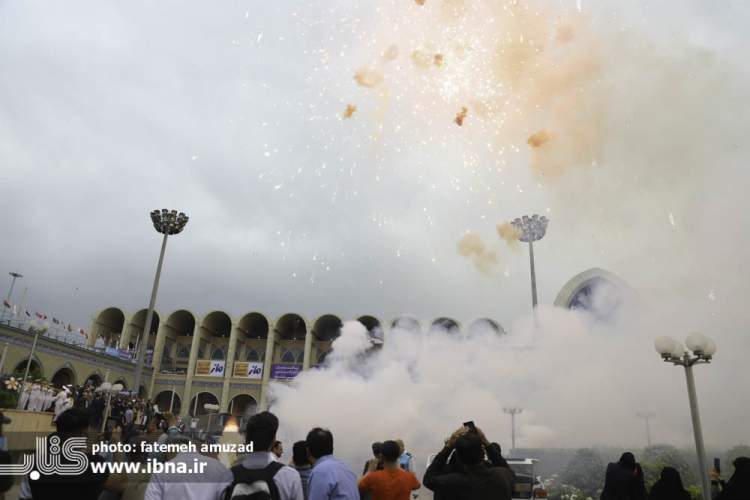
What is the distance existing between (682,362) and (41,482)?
10264 mm

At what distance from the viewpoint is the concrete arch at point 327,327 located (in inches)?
1586

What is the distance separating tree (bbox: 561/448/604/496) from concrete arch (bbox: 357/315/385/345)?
81.4ft

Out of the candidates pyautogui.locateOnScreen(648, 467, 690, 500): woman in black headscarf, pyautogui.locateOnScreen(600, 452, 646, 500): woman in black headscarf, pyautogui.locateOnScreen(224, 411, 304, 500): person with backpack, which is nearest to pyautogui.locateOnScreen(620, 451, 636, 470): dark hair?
pyautogui.locateOnScreen(600, 452, 646, 500): woman in black headscarf

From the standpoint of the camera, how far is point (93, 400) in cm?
2233

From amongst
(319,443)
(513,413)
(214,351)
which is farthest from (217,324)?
(319,443)

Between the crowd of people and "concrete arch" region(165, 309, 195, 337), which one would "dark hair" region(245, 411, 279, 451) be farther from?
"concrete arch" region(165, 309, 195, 337)

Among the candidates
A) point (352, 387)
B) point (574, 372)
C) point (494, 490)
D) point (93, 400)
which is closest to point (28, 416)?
point (93, 400)

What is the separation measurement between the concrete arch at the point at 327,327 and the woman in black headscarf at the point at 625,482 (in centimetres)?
3410

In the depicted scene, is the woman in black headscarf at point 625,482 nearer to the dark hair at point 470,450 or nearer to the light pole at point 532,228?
the dark hair at point 470,450

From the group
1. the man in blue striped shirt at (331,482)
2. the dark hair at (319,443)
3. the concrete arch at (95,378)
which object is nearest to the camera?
the man in blue striped shirt at (331,482)

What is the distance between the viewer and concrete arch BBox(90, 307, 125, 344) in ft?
129

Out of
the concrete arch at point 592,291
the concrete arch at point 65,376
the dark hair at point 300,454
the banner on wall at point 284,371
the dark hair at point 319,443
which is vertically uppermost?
the concrete arch at point 592,291

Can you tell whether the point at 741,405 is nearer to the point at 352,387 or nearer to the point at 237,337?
the point at 352,387

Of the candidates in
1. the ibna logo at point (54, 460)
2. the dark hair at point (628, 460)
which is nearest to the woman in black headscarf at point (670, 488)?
the dark hair at point (628, 460)
